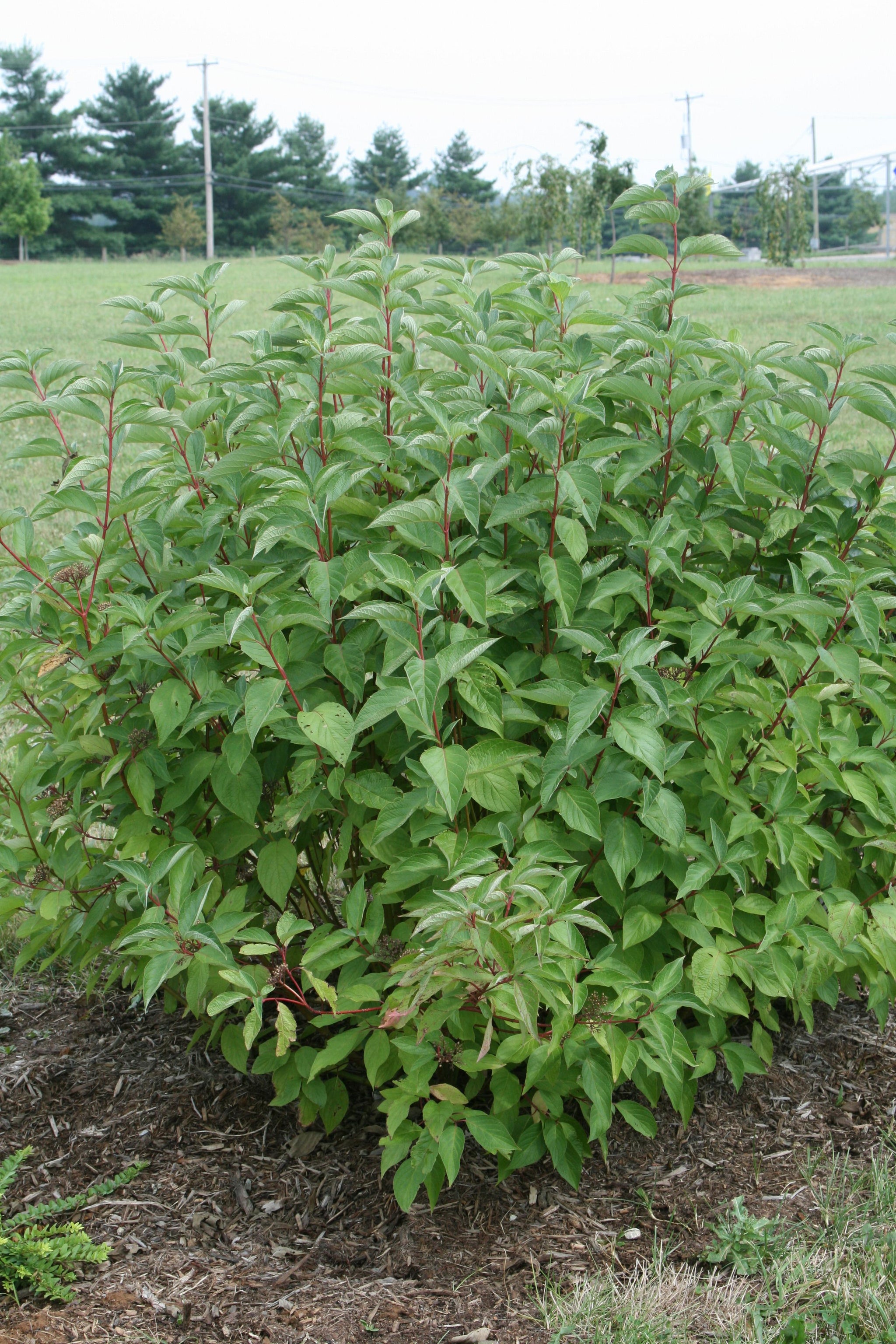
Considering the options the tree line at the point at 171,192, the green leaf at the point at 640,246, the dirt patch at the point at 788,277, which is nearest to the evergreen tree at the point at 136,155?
the tree line at the point at 171,192


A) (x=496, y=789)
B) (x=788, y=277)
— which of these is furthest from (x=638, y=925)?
(x=788, y=277)

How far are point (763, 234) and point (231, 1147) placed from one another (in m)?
36.8

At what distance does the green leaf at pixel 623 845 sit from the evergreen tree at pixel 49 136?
52989 mm

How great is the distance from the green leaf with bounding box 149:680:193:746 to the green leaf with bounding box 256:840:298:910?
0.97 ft

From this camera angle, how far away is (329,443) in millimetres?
1946

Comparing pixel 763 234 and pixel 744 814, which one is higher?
pixel 763 234

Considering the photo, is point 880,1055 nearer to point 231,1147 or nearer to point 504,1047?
point 504,1047

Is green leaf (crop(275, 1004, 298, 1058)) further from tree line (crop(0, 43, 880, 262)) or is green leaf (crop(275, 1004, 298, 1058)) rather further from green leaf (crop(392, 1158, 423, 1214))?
tree line (crop(0, 43, 880, 262))

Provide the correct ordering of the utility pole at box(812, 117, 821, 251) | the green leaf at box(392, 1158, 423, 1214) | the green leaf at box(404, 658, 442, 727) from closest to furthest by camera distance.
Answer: the green leaf at box(404, 658, 442, 727) < the green leaf at box(392, 1158, 423, 1214) < the utility pole at box(812, 117, 821, 251)

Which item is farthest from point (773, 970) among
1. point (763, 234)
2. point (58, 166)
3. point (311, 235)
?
point (58, 166)

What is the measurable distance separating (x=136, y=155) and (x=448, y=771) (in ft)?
193

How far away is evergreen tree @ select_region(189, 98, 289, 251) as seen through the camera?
5025 cm

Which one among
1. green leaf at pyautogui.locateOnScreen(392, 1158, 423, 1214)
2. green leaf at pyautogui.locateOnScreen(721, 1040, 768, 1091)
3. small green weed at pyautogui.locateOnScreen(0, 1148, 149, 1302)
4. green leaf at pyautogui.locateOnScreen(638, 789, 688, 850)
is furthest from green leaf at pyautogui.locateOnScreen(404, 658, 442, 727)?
small green weed at pyautogui.locateOnScreen(0, 1148, 149, 1302)

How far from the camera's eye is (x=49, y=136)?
49.6 meters
